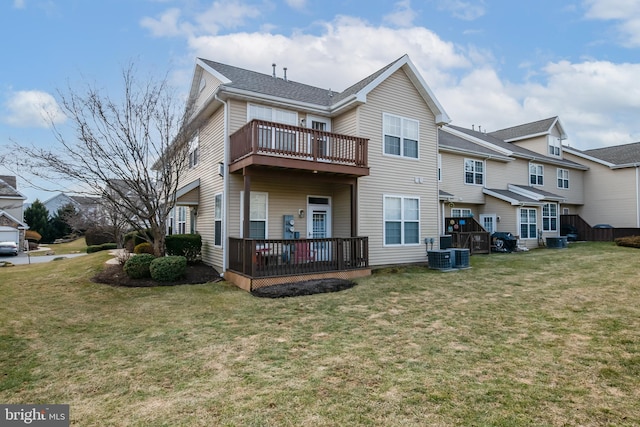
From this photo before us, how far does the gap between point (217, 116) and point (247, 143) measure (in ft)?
10.1

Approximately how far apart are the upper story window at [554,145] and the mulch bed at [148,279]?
→ 2523 centimetres

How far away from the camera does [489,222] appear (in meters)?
20.1

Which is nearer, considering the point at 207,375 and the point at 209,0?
the point at 207,375

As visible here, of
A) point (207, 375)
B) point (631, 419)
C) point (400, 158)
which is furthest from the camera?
point (400, 158)

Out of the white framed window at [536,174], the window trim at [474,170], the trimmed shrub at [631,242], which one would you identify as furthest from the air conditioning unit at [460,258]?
the white framed window at [536,174]

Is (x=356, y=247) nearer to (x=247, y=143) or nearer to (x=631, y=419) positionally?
(x=247, y=143)

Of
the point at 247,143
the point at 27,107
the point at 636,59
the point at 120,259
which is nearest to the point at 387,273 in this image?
the point at 247,143

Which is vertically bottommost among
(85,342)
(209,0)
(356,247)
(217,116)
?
(85,342)

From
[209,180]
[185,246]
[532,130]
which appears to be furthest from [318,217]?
[532,130]

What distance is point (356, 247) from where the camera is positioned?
11.9 m

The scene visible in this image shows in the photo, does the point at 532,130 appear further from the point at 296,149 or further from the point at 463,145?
the point at 296,149

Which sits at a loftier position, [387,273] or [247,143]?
[247,143]

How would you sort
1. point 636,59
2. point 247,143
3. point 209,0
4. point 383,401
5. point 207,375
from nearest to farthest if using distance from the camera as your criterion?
point 383,401, point 207,375, point 247,143, point 209,0, point 636,59

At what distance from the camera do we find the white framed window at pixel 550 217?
21156 millimetres
